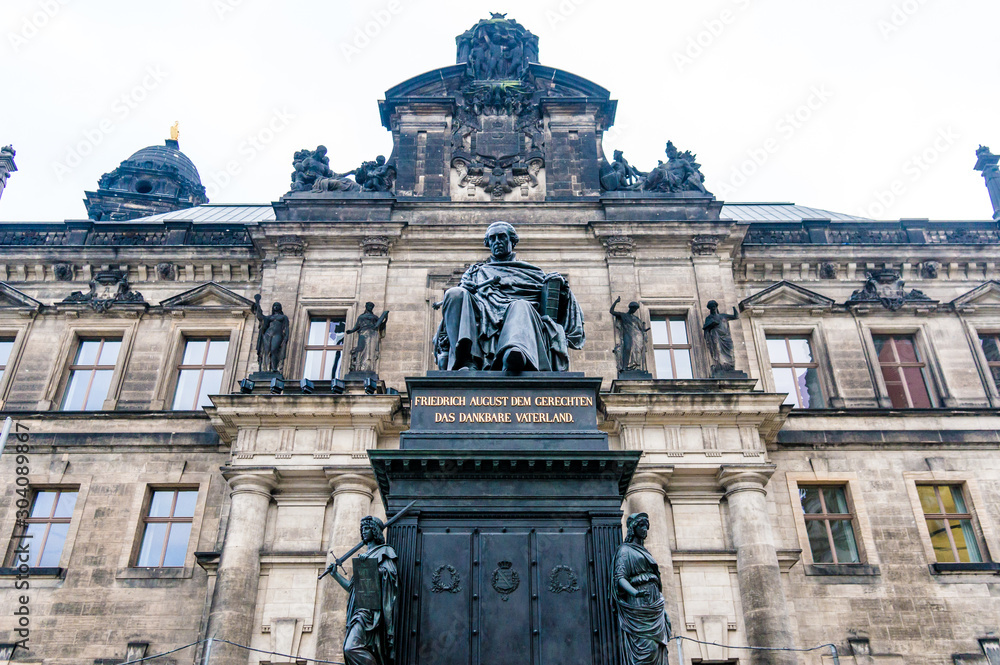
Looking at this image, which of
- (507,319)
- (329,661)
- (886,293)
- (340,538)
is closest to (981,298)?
(886,293)

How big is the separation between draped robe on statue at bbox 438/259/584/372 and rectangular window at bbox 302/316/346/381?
9.04 metres

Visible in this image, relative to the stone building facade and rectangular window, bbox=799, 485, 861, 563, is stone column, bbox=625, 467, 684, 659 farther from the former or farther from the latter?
rectangular window, bbox=799, 485, 861, 563

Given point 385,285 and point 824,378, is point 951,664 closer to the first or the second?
point 824,378

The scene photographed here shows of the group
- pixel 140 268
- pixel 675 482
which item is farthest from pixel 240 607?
pixel 140 268

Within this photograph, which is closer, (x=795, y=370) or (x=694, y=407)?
(x=694, y=407)

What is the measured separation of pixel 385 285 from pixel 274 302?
242 cm

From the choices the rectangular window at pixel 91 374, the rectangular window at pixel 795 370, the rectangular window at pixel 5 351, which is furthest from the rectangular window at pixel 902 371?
the rectangular window at pixel 5 351

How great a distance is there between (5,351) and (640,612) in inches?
706

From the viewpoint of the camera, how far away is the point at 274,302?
18297mm

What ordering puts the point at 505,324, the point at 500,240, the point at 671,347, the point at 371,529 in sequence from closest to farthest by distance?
the point at 371,529 < the point at 505,324 < the point at 500,240 < the point at 671,347

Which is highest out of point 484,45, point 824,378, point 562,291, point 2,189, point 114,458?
point 484,45

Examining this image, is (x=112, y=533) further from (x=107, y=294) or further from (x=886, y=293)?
(x=886, y=293)

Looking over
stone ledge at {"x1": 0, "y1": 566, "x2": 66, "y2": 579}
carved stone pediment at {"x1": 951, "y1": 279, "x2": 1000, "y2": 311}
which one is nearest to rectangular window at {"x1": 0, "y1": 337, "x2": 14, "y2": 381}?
stone ledge at {"x1": 0, "y1": 566, "x2": 66, "y2": 579}

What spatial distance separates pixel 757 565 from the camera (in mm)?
14969
